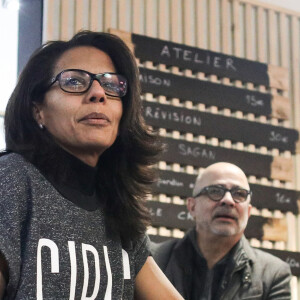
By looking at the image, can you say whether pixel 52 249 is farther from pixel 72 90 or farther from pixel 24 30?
pixel 24 30

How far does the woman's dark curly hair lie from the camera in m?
1.25

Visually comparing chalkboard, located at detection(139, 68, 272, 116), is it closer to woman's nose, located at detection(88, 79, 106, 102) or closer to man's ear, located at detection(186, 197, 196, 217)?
man's ear, located at detection(186, 197, 196, 217)

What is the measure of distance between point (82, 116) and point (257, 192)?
107 inches

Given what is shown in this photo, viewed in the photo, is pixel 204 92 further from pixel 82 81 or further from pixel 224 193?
pixel 82 81

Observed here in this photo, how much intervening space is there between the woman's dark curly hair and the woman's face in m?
0.02

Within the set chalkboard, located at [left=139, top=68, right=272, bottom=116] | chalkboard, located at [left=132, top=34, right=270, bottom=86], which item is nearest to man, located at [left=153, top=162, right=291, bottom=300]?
chalkboard, located at [left=139, top=68, right=272, bottom=116]

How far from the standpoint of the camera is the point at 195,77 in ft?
12.6

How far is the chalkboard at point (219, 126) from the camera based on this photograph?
3605mm

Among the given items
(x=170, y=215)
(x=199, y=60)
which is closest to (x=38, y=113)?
(x=170, y=215)

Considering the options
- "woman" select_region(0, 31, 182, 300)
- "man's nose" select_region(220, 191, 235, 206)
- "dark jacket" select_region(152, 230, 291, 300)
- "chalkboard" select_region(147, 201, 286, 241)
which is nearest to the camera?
"woman" select_region(0, 31, 182, 300)

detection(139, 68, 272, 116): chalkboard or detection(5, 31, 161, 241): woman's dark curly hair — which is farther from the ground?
detection(139, 68, 272, 116): chalkboard

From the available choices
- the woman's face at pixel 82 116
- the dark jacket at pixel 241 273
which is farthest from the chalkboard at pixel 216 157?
the woman's face at pixel 82 116

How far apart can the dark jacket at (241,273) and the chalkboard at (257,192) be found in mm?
459

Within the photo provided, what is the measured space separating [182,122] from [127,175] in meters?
2.31
